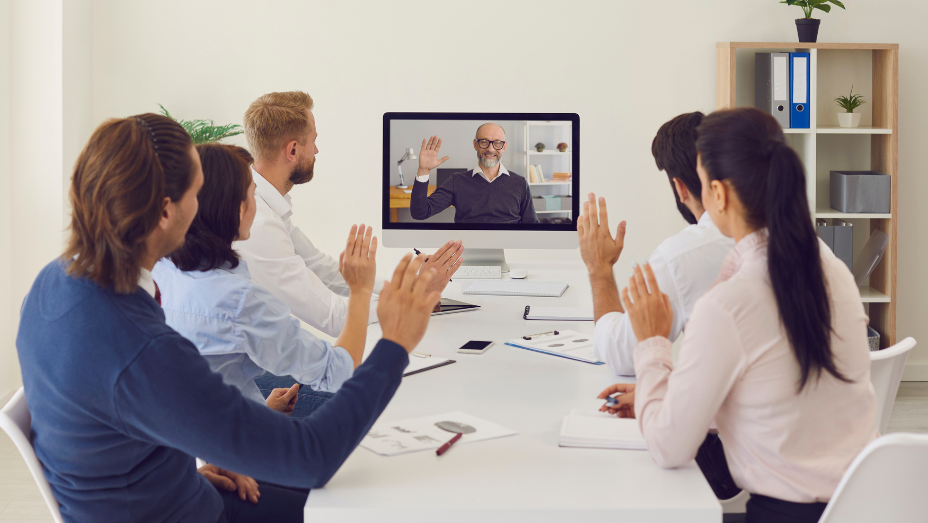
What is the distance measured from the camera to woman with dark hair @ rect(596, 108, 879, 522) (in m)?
1.03

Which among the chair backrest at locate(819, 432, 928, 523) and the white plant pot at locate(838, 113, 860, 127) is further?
the white plant pot at locate(838, 113, 860, 127)

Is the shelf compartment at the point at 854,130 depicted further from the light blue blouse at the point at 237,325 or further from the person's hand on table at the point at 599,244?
the light blue blouse at the point at 237,325

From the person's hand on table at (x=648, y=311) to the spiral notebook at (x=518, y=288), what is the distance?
1.29 m

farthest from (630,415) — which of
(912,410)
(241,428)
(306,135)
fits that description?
(912,410)

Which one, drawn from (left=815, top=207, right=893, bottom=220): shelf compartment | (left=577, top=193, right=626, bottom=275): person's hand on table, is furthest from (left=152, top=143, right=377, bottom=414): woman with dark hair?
(left=815, top=207, right=893, bottom=220): shelf compartment

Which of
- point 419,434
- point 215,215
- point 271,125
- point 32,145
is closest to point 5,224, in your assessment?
point 32,145

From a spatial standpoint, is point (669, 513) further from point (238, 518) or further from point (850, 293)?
point (238, 518)

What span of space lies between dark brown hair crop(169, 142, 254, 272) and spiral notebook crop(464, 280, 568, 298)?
1.26 m

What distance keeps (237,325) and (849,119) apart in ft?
10.9

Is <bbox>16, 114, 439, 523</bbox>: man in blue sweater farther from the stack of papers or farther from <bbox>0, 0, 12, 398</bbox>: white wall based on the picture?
<bbox>0, 0, 12, 398</bbox>: white wall

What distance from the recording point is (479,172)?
105 inches

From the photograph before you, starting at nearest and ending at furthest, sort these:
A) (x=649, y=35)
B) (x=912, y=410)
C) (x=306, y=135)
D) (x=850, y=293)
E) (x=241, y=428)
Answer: (x=241, y=428) < (x=850, y=293) < (x=306, y=135) < (x=912, y=410) < (x=649, y=35)

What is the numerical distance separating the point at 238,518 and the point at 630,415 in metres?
0.72

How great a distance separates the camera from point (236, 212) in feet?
4.75
